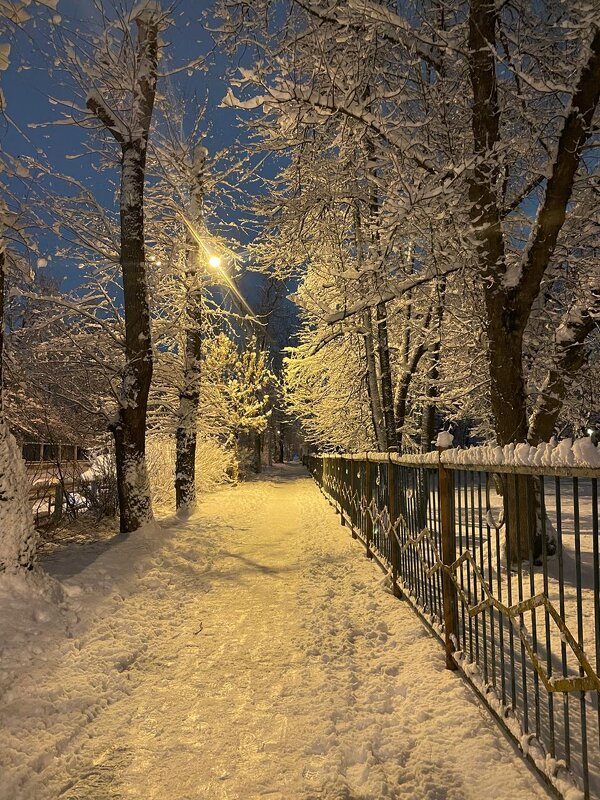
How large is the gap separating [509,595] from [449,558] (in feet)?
3.30

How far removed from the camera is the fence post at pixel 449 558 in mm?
4133

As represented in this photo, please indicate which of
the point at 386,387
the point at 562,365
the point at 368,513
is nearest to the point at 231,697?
the point at 368,513

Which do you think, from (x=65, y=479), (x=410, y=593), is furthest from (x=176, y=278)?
(x=410, y=593)

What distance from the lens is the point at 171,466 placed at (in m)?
17.1

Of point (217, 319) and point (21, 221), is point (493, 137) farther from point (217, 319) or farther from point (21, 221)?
point (217, 319)

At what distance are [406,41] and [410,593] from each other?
638 cm

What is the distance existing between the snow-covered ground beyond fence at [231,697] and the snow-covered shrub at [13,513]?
324mm

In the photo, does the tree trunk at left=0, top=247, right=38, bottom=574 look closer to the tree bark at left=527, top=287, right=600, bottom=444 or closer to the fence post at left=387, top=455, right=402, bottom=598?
the fence post at left=387, top=455, right=402, bottom=598

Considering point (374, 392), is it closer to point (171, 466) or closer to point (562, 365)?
point (562, 365)

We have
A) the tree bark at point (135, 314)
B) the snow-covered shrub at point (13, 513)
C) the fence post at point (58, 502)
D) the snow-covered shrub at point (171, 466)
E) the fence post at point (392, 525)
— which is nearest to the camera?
the snow-covered shrub at point (13, 513)

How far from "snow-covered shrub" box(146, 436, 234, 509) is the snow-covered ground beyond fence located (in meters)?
9.03

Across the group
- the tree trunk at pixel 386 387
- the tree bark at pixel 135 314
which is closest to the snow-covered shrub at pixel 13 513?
the tree bark at pixel 135 314

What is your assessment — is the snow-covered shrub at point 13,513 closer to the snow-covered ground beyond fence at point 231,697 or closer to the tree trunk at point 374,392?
the snow-covered ground beyond fence at point 231,697

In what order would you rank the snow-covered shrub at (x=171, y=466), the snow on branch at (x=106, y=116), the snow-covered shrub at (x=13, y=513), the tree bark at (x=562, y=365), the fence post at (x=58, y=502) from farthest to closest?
1. the snow-covered shrub at (x=171, y=466)
2. the fence post at (x=58, y=502)
3. the snow on branch at (x=106, y=116)
4. the tree bark at (x=562, y=365)
5. the snow-covered shrub at (x=13, y=513)
